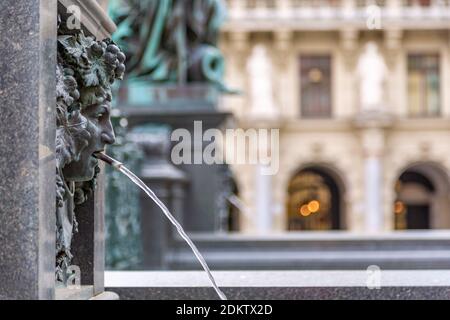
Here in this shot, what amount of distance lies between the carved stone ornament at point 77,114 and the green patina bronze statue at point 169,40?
19.0 feet

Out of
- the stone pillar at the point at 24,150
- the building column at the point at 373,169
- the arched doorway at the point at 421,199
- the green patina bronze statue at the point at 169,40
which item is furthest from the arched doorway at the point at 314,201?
the stone pillar at the point at 24,150

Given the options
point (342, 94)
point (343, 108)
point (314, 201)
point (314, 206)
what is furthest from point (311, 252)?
point (314, 201)

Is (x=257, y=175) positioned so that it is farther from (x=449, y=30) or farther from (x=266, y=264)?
(x=266, y=264)

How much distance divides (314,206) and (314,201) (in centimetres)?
33

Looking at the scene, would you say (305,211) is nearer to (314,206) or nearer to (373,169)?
(314,206)

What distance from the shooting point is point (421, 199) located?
90.9ft

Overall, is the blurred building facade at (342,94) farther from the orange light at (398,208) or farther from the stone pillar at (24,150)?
the stone pillar at (24,150)

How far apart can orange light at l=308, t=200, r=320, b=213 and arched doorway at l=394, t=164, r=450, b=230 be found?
252 cm

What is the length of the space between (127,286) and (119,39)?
547 centimetres

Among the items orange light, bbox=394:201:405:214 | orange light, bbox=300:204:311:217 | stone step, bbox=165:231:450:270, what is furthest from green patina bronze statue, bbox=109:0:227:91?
orange light, bbox=394:201:405:214

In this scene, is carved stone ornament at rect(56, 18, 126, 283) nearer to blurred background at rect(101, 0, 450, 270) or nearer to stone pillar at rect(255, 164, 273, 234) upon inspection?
blurred background at rect(101, 0, 450, 270)

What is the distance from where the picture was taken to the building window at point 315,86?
26.2 meters

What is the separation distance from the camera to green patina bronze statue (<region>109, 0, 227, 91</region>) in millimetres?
7762

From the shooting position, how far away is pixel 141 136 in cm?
698
